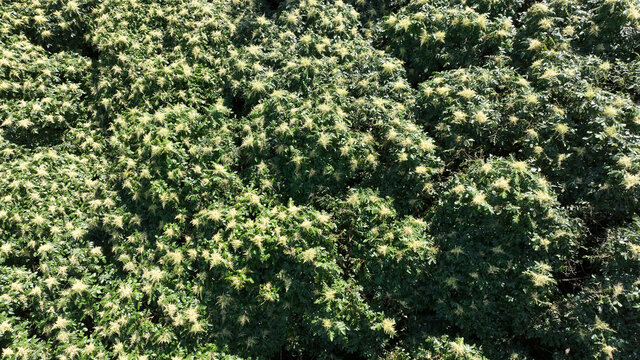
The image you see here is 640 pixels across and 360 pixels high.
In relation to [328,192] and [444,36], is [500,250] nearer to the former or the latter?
[328,192]

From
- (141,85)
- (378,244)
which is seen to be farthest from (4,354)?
(378,244)

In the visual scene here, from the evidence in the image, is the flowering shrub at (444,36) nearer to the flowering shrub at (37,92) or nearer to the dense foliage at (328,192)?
the dense foliage at (328,192)

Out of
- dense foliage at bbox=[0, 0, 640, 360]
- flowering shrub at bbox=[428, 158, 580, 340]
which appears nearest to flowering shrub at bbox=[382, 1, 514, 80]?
dense foliage at bbox=[0, 0, 640, 360]

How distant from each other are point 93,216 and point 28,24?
6137 millimetres

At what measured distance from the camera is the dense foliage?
735 centimetres

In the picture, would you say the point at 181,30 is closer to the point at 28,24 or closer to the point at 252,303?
the point at 28,24

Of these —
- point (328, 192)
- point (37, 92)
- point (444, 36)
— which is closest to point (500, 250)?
point (328, 192)

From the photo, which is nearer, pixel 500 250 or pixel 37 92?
pixel 500 250

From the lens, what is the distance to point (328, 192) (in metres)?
8.73

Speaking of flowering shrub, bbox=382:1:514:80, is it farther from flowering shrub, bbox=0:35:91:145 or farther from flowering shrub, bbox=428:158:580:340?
flowering shrub, bbox=0:35:91:145

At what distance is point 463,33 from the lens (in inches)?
379

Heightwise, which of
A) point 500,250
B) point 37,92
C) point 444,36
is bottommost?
point 500,250

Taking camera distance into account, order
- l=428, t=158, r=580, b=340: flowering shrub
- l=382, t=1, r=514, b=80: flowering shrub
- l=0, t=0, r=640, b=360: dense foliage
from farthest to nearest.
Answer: l=382, t=1, r=514, b=80: flowering shrub
l=0, t=0, r=640, b=360: dense foliage
l=428, t=158, r=580, b=340: flowering shrub

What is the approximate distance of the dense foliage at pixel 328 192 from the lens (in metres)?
7.35
